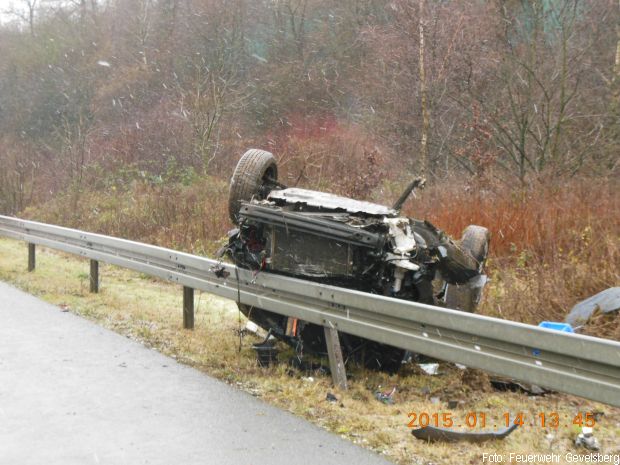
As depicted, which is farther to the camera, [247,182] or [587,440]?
[247,182]

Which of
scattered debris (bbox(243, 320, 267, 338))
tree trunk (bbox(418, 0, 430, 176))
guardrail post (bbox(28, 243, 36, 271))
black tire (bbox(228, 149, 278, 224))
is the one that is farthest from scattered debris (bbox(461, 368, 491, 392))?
tree trunk (bbox(418, 0, 430, 176))

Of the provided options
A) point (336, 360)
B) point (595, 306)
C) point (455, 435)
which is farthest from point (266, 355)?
point (595, 306)

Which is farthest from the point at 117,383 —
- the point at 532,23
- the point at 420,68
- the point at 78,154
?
A: the point at 78,154

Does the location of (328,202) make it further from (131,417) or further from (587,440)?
(587,440)

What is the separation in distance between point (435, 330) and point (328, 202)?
165 cm

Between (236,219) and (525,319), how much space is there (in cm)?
318

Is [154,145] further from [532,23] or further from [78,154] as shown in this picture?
[532,23]

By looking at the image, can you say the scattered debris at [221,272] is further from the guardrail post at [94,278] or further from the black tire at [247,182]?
the guardrail post at [94,278]

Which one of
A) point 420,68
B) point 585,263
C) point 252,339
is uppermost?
point 420,68

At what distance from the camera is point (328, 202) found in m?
5.76

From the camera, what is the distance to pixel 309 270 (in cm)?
Result: 558

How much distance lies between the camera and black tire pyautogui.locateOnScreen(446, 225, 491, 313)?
6.09 metres

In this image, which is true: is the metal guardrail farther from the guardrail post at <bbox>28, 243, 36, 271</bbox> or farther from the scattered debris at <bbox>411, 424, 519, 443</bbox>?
the guardrail post at <bbox>28, 243, 36, 271</bbox>
